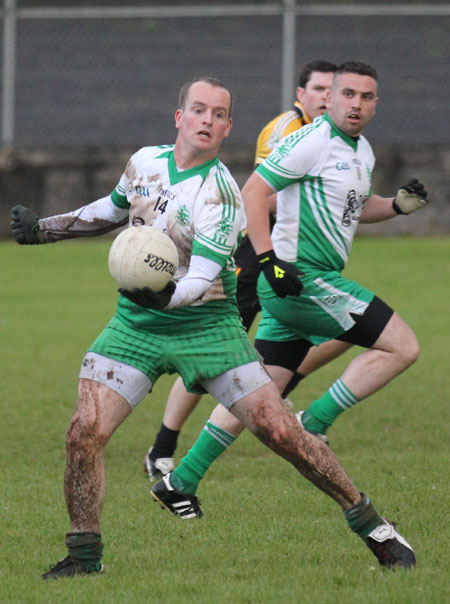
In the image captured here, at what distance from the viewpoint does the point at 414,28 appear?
21281mm

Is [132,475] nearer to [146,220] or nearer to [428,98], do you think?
[146,220]

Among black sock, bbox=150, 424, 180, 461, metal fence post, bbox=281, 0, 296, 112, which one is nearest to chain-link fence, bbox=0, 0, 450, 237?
metal fence post, bbox=281, 0, 296, 112

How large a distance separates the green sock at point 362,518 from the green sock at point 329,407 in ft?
6.64

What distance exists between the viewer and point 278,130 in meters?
8.29

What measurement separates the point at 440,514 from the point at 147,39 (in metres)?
16.6

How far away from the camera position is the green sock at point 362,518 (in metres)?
5.22

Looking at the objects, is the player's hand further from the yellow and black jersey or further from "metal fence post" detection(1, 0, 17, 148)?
"metal fence post" detection(1, 0, 17, 148)

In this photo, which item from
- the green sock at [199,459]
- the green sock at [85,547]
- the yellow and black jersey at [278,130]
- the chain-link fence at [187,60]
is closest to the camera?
the green sock at [85,547]

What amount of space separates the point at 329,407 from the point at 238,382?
2159 mm

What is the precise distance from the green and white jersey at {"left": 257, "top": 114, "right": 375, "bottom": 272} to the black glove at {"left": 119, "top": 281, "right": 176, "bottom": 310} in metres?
2.04

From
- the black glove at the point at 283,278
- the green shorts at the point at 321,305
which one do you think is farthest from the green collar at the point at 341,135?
the black glove at the point at 283,278

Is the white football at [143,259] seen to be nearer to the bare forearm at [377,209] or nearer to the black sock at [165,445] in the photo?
the bare forearm at [377,209]

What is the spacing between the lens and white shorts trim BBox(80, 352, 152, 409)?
17.2 ft

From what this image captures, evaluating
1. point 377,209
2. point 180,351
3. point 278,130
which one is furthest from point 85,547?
point 278,130
